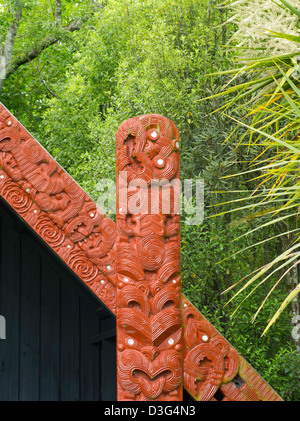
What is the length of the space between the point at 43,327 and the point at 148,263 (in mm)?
1769

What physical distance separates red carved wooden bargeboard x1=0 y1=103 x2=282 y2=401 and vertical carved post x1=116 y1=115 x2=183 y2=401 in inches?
9.7

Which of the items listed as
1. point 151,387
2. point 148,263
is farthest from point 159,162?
point 151,387

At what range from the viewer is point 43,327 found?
13.1 feet

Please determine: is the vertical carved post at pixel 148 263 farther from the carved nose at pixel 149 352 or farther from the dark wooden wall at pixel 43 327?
the dark wooden wall at pixel 43 327

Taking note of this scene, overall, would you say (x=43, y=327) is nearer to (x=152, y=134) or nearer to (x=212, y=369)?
(x=212, y=369)

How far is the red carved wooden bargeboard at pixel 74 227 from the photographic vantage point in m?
2.73

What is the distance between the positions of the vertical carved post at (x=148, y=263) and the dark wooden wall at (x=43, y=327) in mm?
1455

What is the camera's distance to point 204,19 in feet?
21.4

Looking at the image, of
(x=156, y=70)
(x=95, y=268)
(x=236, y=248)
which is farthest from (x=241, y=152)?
(x=95, y=268)

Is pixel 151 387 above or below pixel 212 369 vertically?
below

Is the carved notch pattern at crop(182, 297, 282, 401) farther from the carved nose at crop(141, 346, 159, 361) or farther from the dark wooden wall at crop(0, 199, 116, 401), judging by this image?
the dark wooden wall at crop(0, 199, 116, 401)
